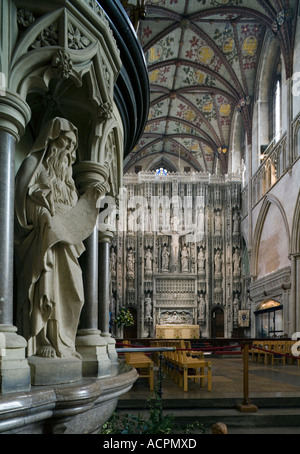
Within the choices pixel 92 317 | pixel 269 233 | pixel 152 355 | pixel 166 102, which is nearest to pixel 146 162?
pixel 166 102

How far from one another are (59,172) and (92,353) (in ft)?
4.16

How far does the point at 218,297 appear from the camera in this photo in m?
24.2

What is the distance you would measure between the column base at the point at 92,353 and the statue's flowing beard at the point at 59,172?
0.97 metres

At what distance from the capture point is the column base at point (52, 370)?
2766 mm

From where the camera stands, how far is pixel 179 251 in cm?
2475

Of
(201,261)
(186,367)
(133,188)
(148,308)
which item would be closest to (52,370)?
(186,367)

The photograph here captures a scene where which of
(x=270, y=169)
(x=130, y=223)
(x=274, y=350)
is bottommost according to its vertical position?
(x=274, y=350)

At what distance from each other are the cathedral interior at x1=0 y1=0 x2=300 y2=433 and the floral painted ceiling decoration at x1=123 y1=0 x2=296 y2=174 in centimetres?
7

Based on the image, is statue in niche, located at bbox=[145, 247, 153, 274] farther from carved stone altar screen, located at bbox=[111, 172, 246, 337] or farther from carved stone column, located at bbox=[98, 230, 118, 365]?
carved stone column, located at bbox=[98, 230, 118, 365]

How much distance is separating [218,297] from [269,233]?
5.98m

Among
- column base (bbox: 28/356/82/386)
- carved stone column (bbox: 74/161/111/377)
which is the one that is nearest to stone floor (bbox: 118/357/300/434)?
carved stone column (bbox: 74/161/111/377)

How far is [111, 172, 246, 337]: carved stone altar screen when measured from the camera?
23.9 m

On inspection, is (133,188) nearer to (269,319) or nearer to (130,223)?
(130,223)

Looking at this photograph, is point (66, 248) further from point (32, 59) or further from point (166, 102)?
point (166, 102)
